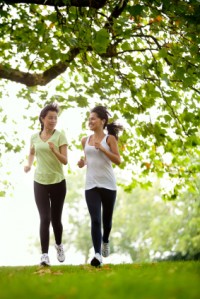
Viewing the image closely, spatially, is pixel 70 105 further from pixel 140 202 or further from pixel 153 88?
pixel 140 202

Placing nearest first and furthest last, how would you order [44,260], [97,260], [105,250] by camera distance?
[97,260] < [44,260] < [105,250]

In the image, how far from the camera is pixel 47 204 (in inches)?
293

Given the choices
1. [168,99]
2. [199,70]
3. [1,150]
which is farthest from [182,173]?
[1,150]

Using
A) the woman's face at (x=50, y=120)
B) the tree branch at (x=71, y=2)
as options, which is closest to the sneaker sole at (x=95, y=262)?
the woman's face at (x=50, y=120)

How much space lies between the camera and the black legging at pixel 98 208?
6.74 metres

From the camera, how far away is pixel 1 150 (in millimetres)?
13742

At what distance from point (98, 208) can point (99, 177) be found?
0.49 m

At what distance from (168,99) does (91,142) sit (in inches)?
95.8

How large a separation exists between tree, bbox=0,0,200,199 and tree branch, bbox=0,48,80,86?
2cm

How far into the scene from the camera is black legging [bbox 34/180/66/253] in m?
7.38

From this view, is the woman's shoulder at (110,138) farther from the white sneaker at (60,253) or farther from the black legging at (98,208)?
the white sneaker at (60,253)

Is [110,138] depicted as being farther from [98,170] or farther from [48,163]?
[48,163]

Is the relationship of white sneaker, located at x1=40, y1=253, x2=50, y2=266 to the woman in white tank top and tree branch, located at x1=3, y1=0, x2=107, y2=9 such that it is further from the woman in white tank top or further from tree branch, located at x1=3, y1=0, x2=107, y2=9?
tree branch, located at x1=3, y1=0, x2=107, y2=9

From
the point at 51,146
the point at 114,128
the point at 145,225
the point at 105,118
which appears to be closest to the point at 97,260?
the point at 51,146
